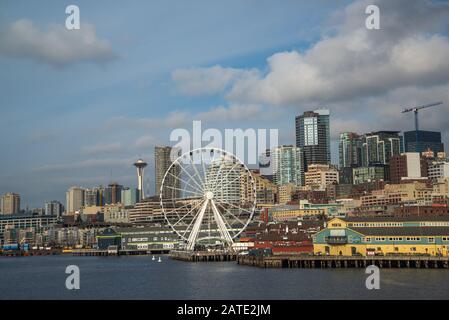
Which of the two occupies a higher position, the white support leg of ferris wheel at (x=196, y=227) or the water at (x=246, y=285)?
the white support leg of ferris wheel at (x=196, y=227)

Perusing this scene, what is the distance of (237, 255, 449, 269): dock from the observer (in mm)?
72125

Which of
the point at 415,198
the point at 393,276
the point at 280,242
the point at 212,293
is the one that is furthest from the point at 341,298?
the point at 415,198

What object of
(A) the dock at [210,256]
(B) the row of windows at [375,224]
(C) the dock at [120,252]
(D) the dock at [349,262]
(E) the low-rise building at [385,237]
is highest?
(B) the row of windows at [375,224]

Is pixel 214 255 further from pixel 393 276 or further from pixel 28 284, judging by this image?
pixel 393 276

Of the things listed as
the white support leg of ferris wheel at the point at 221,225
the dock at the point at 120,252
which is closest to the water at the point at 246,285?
the white support leg of ferris wheel at the point at 221,225

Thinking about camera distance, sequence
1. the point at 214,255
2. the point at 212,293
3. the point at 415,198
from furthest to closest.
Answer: the point at 415,198 → the point at 214,255 → the point at 212,293

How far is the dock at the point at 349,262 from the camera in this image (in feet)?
237

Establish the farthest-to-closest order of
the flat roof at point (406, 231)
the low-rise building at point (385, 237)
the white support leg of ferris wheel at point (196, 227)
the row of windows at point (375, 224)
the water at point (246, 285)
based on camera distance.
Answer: the white support leg of ferris wheel at point (196, 227)
the row of windows at point (375, 224)
the flat roof at point (406, 231)
the low-rise building at point (385, 237)
the water at point (246, 285)

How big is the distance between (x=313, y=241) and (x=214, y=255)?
84.3 ft

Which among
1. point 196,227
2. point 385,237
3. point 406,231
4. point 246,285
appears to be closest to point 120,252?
point 196,227

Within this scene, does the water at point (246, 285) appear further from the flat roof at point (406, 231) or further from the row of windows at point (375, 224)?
the row of windows at point (375, 224)

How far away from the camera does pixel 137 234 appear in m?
158

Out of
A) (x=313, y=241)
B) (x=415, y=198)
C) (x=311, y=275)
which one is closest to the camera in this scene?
(x=311, y=275)
